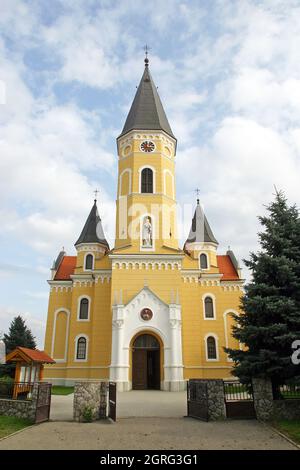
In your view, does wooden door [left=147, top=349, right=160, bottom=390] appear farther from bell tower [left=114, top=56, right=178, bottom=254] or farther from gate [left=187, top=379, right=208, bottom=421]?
gate [left=187, top=379, right=208, bottom=421]

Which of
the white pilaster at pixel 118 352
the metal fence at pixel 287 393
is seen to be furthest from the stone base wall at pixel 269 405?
the white pilaster at pixel 118 352

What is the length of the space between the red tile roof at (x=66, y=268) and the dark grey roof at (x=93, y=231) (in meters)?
2.64

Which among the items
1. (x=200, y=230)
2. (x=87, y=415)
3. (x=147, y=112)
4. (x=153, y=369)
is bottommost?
(x=87, y=415)

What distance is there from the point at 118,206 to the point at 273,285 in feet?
61.4

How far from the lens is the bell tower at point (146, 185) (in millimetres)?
28109

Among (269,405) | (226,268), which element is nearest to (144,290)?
(226,268)

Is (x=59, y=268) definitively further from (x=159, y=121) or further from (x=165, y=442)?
(x=165, y=442)

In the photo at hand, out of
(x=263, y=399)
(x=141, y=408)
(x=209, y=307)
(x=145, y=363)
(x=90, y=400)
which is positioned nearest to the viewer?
(x=263, y=399)

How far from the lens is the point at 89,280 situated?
3052 cm

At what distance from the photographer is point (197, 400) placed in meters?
12.7

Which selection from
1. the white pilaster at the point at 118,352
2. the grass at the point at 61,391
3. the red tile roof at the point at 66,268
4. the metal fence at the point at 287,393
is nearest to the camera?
the metal fence at the point at 287,393

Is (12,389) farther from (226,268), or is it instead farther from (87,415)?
(226,268)

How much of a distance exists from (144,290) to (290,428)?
608 inches

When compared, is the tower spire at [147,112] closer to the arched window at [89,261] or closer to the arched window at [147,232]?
the arched window at [147,232]
